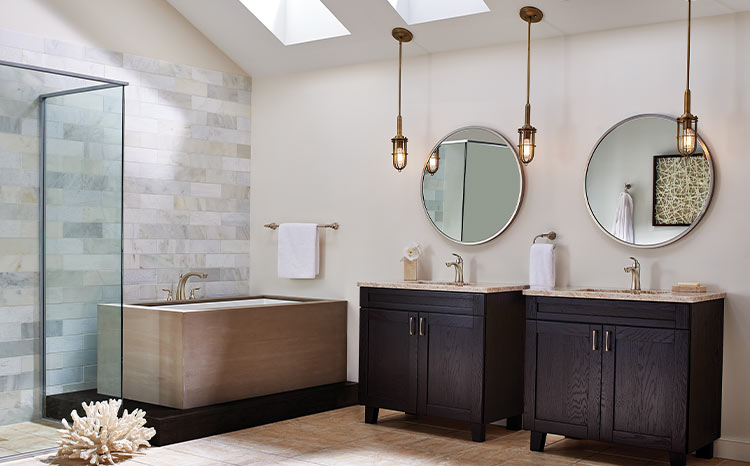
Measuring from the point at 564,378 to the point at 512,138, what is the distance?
148 cm

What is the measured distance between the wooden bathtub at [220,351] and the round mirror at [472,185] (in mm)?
1033

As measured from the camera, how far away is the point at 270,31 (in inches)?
210

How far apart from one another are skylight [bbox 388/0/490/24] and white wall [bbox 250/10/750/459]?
1.12ft

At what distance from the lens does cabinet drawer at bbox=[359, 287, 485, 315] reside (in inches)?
169

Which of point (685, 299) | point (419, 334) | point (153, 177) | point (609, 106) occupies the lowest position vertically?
point (419, 334)

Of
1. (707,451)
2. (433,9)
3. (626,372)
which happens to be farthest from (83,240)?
(707,451)

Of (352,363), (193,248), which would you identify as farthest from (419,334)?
(193,248)

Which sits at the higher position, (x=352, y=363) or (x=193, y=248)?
(x=193, y=248)

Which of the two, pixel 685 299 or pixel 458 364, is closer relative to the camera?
pixel 685 299

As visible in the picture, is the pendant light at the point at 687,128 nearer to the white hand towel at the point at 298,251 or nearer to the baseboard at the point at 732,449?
the baseboard at the point at 732,449

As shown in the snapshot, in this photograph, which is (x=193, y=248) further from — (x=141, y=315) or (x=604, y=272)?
(x=604, y=272)

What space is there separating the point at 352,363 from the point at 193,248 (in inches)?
52.7

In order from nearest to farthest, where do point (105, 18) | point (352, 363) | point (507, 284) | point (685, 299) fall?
point (685, 299) < point (507, 284) < point (105, 18) < point (352, 363)

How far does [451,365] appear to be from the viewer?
14.4 feet
